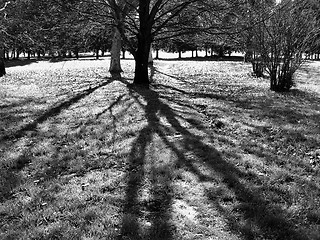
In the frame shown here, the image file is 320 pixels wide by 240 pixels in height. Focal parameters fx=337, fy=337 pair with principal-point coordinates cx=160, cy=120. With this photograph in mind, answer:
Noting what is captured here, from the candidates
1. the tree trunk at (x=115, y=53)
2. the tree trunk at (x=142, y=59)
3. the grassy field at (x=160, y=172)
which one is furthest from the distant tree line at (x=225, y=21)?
the tree trunk at (x=115, y=53)

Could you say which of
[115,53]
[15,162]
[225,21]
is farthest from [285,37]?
[15,162]

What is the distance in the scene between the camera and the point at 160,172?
498 centimetres

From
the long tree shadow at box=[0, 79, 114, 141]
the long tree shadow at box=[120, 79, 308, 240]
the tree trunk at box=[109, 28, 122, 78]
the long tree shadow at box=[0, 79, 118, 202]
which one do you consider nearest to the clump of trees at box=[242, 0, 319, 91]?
the long tree shadow at box=[0, 79, 114, 141]

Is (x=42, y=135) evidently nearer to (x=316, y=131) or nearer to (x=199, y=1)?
(x=316, y=131)

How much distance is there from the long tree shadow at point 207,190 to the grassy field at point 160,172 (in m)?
0.01

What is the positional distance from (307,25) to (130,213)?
11.1 meters

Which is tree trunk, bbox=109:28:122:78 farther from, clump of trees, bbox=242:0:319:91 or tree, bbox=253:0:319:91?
tree, bbox=253:0:319:91

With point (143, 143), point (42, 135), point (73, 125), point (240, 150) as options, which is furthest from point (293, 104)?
point (42, 135)

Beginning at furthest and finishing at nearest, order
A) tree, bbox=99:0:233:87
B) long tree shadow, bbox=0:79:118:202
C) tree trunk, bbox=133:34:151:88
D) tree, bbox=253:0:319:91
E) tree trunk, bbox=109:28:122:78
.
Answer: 1. tree trunk, bbox=109:28:122:78
2. tree trunk, bbox=133:34:151:88
3. tree, bbox=99:0:233:87
4. tree, bbox=253:0:319:91
5. long tree shadow, bbox=0:79:118:202

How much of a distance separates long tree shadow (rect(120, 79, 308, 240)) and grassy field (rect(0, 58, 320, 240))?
0.05 feet

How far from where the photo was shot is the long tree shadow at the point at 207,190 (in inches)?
138

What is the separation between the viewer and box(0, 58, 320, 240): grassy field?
364 centimetres

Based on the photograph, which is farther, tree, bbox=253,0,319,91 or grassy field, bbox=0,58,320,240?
tree, bbox=253,0,319,91

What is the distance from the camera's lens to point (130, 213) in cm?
388
